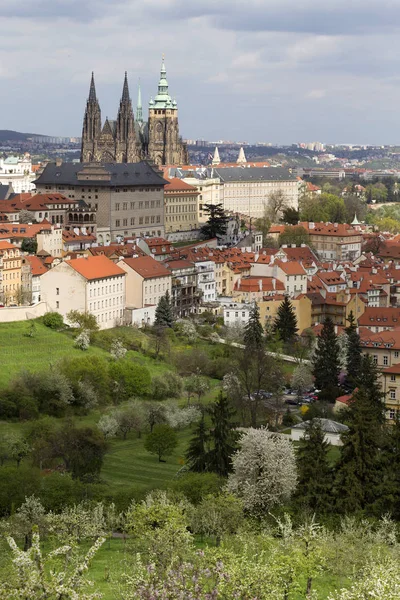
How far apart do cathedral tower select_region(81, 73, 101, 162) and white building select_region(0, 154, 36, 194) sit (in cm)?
787

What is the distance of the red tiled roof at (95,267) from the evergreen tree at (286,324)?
9.79m

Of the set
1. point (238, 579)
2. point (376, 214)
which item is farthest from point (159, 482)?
point (376, 214)

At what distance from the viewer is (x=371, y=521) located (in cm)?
3619

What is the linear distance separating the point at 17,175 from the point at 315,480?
123524 millimetres

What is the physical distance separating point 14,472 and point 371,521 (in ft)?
38.1

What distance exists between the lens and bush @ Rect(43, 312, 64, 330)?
7031 cm

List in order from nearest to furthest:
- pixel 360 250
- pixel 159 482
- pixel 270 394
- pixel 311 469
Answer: pixel 311 469 < pixel 159 482 < pixel 270 394 < pixel 360 250

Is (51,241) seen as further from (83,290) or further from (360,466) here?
(360,466)

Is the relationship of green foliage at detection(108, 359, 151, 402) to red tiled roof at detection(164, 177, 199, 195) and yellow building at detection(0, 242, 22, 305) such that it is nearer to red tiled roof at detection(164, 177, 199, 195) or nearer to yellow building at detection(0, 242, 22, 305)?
yellow building at detection(0, 242, 22, 305)

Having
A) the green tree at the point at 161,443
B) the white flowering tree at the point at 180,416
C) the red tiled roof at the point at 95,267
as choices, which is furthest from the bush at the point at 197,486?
the red tiled roof at the point at 95,267

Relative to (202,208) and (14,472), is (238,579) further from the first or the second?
(202,208)

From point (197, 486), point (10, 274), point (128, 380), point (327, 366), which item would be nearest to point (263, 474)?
point (197, 486)

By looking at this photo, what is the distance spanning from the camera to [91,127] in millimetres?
147375

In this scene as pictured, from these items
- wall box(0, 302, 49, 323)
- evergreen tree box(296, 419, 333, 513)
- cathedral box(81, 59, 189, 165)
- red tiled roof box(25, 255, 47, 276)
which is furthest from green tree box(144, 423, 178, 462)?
cathedral box(81, 59, 189, 165)
